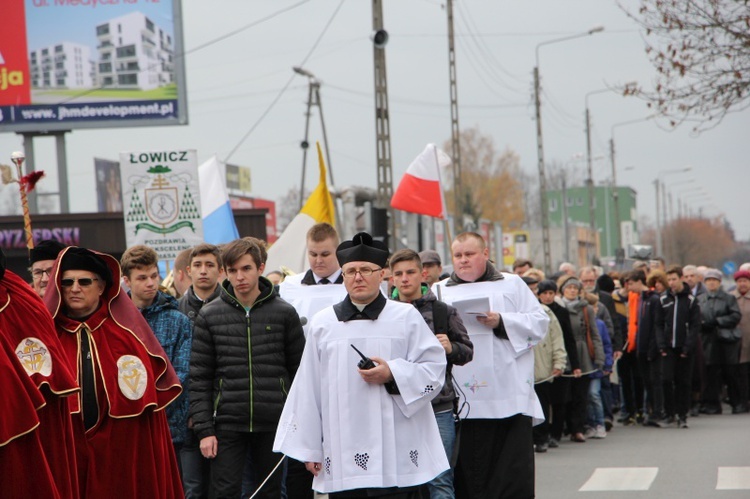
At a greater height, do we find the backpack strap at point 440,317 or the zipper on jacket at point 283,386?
the backpack strap at point 440,317

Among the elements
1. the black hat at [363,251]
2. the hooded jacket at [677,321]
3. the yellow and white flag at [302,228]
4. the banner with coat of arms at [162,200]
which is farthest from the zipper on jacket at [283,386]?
the hooded jacket at [677,321]

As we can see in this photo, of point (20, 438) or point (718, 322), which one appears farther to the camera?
point (718, 322)

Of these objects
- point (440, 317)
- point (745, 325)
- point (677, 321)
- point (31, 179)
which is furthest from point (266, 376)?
point (745, 325)

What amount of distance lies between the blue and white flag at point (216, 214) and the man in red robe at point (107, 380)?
9640 millimetres

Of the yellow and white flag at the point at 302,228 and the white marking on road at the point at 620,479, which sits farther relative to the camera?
the yellow and white flag at the point at 302,228

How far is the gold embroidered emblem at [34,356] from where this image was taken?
5.79m

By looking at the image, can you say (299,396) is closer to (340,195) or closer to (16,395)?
(16,395)

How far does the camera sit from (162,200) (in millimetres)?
15109

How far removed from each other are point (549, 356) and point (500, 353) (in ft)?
18.4

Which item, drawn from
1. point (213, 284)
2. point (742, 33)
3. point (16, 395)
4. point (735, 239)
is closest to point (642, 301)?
point (742, 33)

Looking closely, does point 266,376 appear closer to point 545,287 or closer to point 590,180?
point 545,287

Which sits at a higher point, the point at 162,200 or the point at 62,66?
the point at 62,66

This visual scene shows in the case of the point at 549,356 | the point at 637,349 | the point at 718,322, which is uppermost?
the point at 549,356

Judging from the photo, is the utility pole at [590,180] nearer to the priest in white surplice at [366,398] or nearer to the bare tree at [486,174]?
the bare tree at [486,174]
